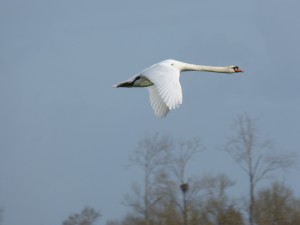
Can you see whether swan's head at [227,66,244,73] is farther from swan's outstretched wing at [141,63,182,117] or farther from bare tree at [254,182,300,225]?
bare tree at [254,182,300,225]

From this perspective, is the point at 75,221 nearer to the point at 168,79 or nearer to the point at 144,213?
the point at 144,213

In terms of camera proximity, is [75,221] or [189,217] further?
[75,221]

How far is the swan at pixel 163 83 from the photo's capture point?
16.6 metres

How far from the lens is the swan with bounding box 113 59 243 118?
54.4 feet

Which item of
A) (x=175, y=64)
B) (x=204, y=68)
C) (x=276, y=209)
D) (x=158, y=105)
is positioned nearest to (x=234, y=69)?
(x=204, y=68)

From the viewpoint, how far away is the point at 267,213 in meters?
38.3

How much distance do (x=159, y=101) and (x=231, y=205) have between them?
20538mm

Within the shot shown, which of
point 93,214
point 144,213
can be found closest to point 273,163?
point 144,213

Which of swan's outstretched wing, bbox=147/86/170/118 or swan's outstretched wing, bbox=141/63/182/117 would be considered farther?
swan's outstretched wing, bbox=147/86/170/118

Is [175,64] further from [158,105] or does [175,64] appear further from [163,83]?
[163,83]

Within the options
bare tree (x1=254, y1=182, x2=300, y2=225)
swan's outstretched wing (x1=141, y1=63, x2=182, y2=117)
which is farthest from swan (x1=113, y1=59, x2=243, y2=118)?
bare tree (x1=254, y1=182, x2=300, y2=225)

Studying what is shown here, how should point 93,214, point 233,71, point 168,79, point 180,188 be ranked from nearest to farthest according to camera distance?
point 168,79
point 233,71
point 180,188
point 93,214

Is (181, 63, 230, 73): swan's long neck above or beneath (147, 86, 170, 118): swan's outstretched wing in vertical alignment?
above

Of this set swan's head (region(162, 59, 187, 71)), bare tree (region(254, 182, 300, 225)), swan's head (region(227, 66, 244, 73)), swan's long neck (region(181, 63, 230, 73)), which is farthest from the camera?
bare tree (region(254, 182, 300, 225))
